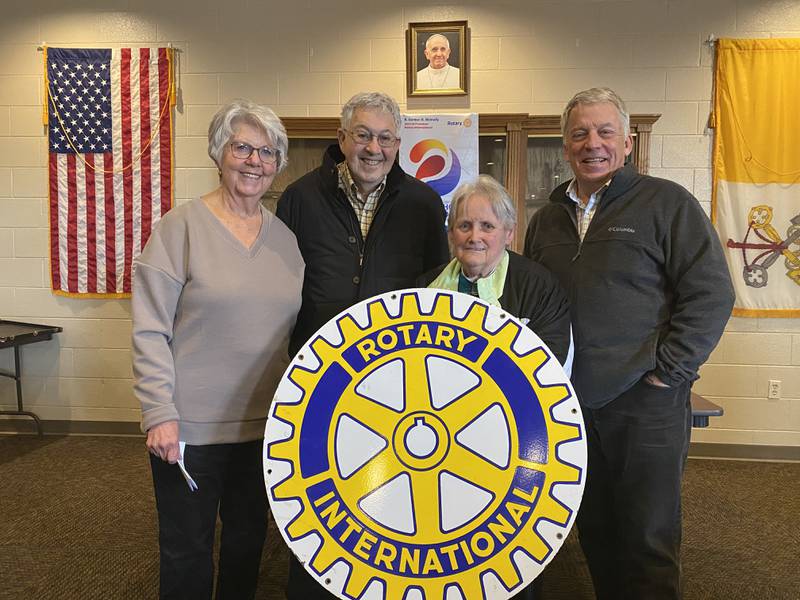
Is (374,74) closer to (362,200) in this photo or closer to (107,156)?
(107,156)

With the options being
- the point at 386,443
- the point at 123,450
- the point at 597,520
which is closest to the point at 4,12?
the point at 123,450

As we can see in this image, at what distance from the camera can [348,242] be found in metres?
1.85

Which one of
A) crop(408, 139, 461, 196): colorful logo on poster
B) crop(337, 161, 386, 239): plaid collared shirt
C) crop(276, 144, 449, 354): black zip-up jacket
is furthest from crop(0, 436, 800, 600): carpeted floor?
crop(408, 139, 461, 196): colorful logo on poster

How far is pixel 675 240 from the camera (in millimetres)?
1673

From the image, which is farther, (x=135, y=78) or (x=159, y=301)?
(x=135, y=78)

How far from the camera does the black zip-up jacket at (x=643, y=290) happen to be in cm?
163

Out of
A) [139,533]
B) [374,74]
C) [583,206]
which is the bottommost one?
[139,533]

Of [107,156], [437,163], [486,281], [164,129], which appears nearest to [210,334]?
[486,281]

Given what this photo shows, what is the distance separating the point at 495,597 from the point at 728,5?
405cm

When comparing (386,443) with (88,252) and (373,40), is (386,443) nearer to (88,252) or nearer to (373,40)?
(373,40)

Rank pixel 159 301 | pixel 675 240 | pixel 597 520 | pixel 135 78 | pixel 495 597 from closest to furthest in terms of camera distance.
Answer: pixel 495 597 → pixel 159 301 → pixel 675 240 → pixel 597 520 → pixel 135 78

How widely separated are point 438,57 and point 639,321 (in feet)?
9.39

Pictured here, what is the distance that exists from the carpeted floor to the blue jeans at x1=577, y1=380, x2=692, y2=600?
76 cm

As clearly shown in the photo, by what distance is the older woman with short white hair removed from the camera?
1510 millimetres
